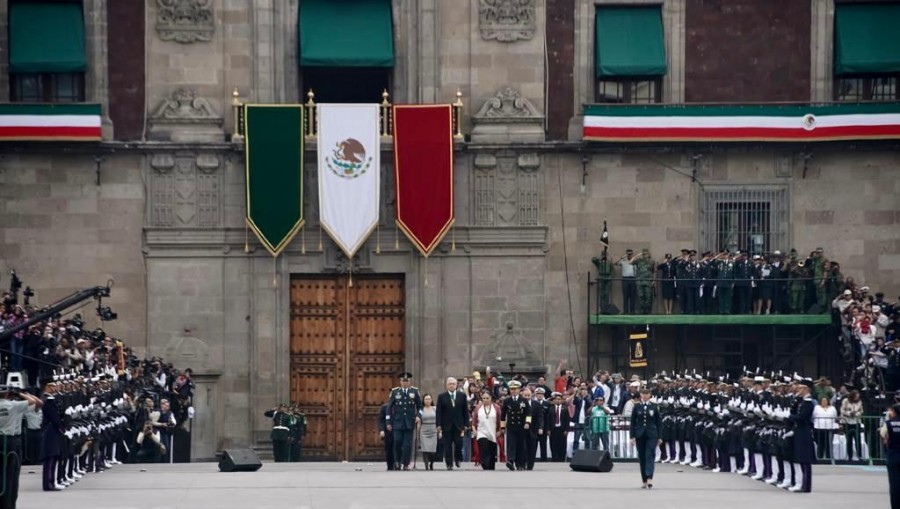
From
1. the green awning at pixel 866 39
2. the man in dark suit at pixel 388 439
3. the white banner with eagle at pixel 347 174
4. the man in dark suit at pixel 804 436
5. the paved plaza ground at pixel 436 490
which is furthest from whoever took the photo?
the green awning at pixel 866 39

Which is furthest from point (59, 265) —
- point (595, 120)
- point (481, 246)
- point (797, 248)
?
point (797, 248)

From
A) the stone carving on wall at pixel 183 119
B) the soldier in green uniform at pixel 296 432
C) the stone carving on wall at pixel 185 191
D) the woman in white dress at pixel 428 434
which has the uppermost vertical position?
the stone carving on wall at pixel 183 119

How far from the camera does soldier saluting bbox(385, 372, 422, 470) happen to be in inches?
1796

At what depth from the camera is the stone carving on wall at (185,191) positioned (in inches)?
2152

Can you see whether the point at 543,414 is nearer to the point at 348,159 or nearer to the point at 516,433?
the point at 516,433

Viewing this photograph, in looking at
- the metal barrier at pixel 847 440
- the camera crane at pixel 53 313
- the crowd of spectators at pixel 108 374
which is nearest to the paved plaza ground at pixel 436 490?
the metal barrier at pixel 847 440

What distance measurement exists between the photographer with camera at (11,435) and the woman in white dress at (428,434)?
1106 centimetres

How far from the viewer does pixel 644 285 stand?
54750 mm

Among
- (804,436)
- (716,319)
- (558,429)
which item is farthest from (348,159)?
(804,436)

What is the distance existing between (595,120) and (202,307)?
36.1ft

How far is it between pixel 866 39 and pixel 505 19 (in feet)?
30.6

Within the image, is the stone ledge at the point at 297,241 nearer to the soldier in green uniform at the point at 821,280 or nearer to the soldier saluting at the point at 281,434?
the soldier saluting at the point at 281,434

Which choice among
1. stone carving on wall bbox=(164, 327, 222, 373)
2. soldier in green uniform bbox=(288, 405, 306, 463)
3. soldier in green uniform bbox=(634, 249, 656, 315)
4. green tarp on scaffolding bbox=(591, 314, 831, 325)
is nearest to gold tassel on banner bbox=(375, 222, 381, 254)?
soldier in green uniform bbox=(288, 405, 306, 463)

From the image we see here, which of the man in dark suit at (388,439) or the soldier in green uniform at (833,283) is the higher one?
the soldier in green uniform at (833,283)
